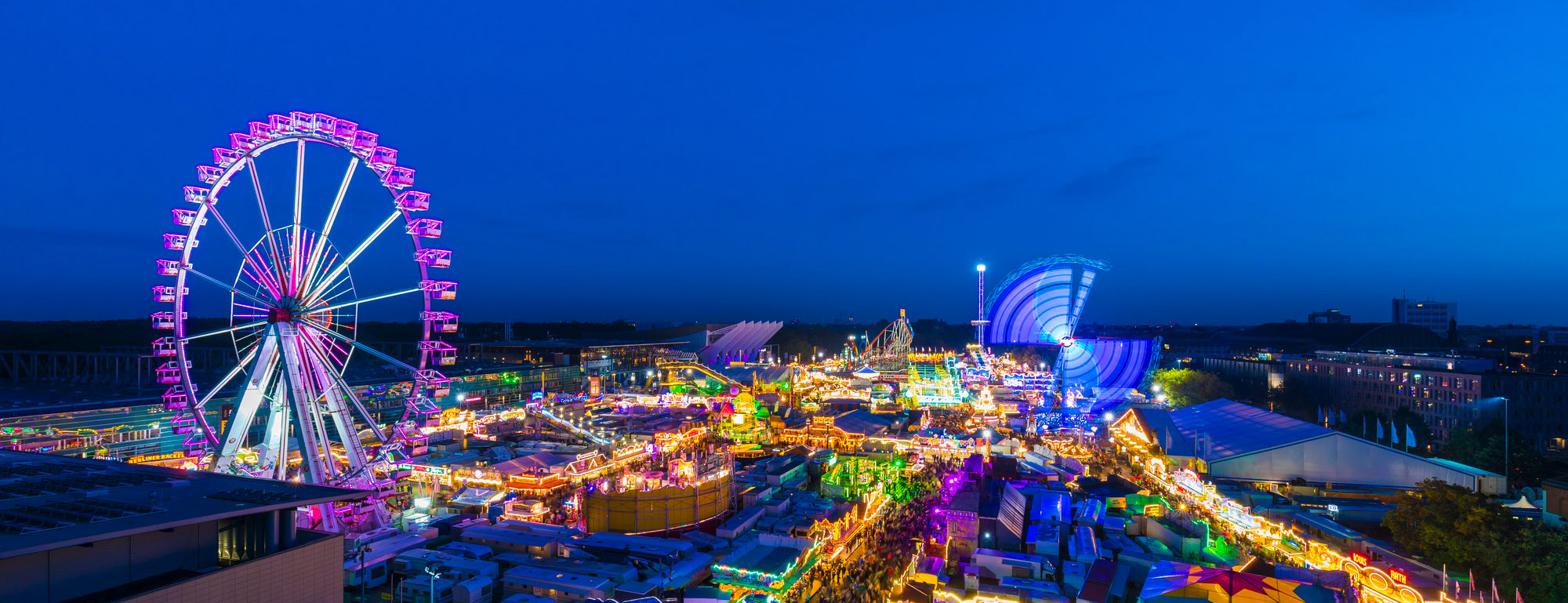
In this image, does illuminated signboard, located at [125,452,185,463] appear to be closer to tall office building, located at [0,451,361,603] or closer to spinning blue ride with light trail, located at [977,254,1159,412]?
tall office building, located at [0,451,361,603]

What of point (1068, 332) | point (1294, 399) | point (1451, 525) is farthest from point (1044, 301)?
point (1451, 525)

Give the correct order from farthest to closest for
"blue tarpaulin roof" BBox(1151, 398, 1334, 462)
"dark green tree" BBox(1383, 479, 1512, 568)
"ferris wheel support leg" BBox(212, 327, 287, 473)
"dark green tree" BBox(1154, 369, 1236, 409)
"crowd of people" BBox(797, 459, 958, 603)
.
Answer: "dark green tree" BBox(1154, 369, 1236, 409), "blue tarpaulin roof" BBox(1151, 398, 1334, 462), "ferris wheel support leg" BBox(212, 327, 287, 473), "crowd of people" BBox(797, 459, 958, 603), "dark green tree" BBox(1383, 479, 1512, 568)

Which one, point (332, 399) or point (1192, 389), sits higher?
point (332, 399)

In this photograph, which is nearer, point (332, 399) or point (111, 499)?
point (111, 499)

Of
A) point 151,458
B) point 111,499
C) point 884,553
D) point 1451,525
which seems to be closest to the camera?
point 111,499

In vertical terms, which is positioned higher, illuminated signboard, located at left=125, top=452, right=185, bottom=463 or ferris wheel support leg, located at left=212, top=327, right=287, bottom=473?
ferris wheel support leg, located at left=212, top=327, right=287, bottom=473

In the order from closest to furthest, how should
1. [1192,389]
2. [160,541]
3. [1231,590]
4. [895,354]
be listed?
[160,541] < [1231,590] < [1192,389] < [895,354]

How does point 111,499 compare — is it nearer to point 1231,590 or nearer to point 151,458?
point 1231,590

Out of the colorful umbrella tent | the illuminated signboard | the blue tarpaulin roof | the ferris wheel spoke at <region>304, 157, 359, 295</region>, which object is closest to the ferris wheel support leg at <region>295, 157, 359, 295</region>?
the ferris wheel spoke at <region>304, 157, 359, 295</region>
